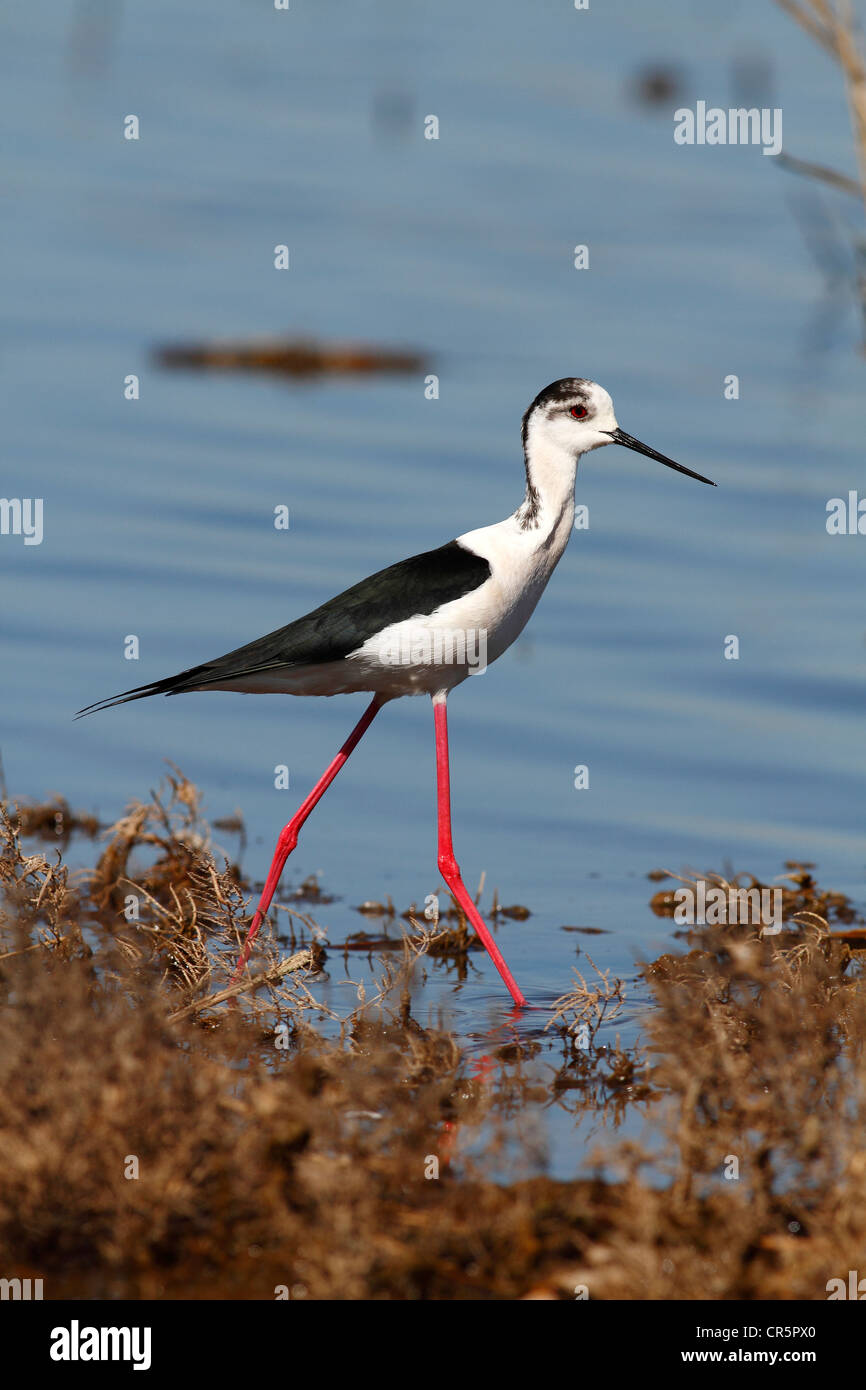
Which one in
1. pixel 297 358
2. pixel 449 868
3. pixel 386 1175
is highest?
pixel 297 358

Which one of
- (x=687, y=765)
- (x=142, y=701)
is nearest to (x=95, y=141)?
(x=142, y=701)

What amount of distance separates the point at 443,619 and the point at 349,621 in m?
0.30

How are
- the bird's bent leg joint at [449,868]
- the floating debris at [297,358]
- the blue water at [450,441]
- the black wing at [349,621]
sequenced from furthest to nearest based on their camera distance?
the floating debris at [297,358]
the blue water at [450,441]
the bird's bent leg joint at [449,868]
the black wing at [349,621]

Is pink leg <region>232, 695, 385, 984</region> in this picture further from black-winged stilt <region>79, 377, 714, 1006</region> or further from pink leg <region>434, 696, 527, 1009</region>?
pink leg <region>434, 696, 527, 1009</region>

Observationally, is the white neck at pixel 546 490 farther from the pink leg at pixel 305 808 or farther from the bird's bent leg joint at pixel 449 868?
the bird's bent leg joint at pixel 449 868

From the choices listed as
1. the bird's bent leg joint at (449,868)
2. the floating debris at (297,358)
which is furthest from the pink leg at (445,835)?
the floating debris at (297,358)

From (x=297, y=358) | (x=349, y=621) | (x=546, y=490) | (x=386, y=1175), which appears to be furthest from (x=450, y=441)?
(x=386, y=1175)

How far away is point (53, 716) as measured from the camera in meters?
8.79

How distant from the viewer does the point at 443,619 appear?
250 inches

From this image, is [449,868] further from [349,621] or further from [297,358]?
[297,358]

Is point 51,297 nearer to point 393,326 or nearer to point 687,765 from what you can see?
point 393,326

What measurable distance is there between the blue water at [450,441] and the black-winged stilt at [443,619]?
0.90 metres

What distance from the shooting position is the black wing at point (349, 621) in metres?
6.34
